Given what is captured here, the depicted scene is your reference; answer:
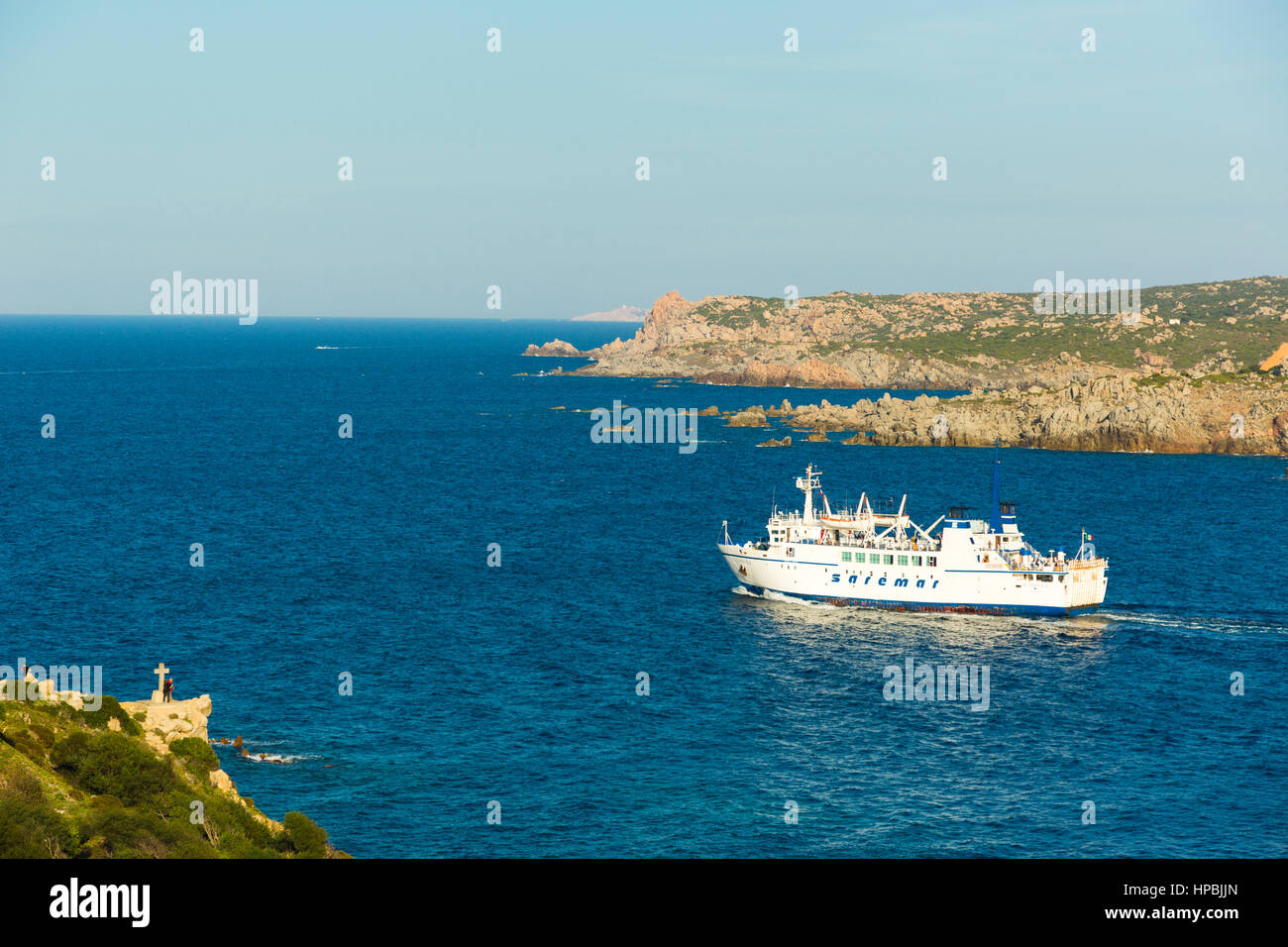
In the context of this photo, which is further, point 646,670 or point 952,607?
point 952,607

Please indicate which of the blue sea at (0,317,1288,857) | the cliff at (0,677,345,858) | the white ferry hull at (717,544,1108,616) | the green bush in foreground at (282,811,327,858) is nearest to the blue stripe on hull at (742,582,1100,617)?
the white ferry hull at (717,544,1108,616)

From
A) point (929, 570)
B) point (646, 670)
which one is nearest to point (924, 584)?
point (929, 570)

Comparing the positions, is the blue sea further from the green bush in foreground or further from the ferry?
the green bush in foreground

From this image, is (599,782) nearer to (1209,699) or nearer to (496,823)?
(496,823)

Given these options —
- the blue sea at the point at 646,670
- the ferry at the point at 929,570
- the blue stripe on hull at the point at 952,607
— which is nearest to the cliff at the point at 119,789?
the blue sea at the point at 646,670

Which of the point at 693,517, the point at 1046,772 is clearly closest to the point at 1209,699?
the point at 1046,772

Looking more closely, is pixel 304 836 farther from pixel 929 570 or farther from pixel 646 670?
pixel 929 570
